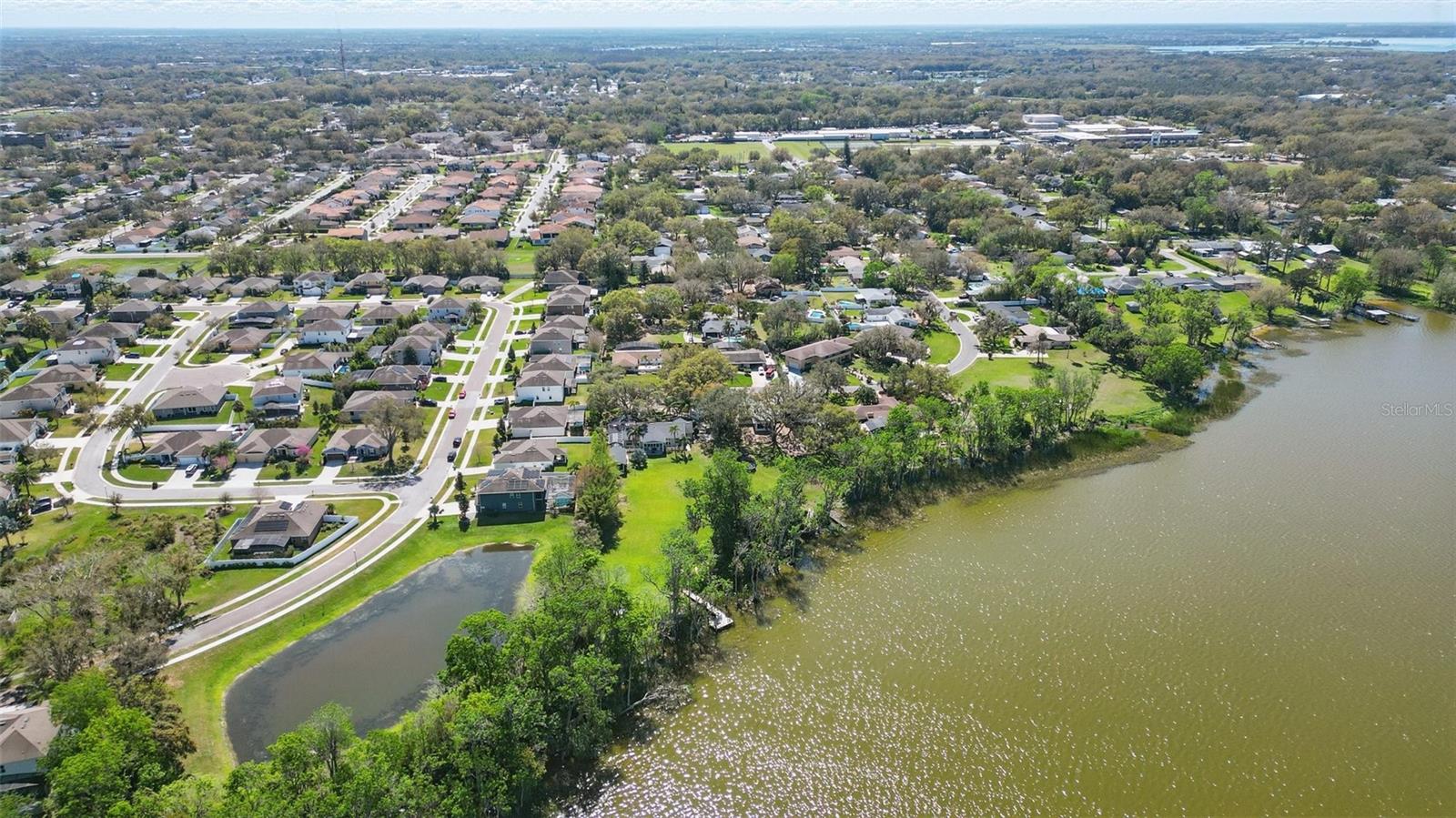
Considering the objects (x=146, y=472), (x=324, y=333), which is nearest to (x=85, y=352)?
(x=324, y=333)

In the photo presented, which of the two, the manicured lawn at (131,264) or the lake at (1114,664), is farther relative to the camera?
the manicured lawn at (131,264)

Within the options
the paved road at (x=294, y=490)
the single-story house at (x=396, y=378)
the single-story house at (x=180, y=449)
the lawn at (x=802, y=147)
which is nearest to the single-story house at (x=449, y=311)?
the paved road at (x=294, y=490)

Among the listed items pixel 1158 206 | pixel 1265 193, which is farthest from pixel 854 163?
pixel 1265 193

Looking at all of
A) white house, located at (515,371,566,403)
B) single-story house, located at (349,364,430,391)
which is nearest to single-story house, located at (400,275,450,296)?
single-story house, located at (349,364,430,391)

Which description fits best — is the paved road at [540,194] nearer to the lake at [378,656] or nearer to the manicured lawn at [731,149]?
the manicured lawn at [731,149]

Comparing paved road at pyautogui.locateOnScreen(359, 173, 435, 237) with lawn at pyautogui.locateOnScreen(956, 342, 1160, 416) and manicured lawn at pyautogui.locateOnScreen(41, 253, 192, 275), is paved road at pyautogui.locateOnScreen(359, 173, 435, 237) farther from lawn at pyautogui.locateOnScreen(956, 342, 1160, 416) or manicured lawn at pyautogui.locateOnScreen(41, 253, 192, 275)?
lawn at pyautogui.locateOnScreen(956, 342, 1160, 416)

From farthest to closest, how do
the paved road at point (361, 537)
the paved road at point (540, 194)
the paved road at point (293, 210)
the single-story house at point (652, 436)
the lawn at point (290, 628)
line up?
the paved road at point (540, 194) < the paved road at point (293, 210) < the single-story house at point (652, 436) < the paved road at point (361, 537) < the lawn at point (290, 628)

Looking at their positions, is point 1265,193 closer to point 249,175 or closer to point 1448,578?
point 1448,578
